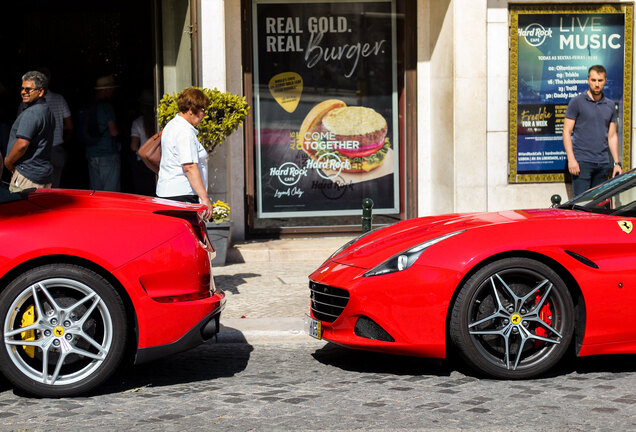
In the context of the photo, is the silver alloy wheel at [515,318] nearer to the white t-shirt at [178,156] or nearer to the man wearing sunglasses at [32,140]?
the white t-shirt at [178,156]

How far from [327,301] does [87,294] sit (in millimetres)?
1498

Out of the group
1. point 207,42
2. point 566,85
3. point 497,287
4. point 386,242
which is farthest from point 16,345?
point 566,85

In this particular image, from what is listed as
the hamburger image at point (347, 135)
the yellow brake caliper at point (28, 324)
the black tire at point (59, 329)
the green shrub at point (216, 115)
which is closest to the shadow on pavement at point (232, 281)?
the green shrub at point (216, 115)

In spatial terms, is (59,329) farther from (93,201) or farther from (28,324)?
(93,201)

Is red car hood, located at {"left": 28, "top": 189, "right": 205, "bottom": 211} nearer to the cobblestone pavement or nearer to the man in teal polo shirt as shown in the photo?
the cobblestone pavement

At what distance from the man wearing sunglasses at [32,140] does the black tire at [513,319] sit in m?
4.66

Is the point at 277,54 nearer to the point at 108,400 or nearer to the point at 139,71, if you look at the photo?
the point at 139,71

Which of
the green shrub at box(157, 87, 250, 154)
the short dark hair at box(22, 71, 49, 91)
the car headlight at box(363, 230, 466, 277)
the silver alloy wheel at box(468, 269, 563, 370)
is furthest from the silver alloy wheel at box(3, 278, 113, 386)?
the green shrub at box(157, 87, 250, 154)

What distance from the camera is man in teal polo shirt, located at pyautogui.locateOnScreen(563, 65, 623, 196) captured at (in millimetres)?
11094

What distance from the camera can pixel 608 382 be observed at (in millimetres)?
5879

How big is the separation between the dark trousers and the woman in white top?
486cm

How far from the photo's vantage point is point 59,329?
553 cm

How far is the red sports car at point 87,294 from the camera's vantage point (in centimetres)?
545

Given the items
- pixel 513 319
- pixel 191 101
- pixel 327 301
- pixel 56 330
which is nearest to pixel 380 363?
pixel 327 301
